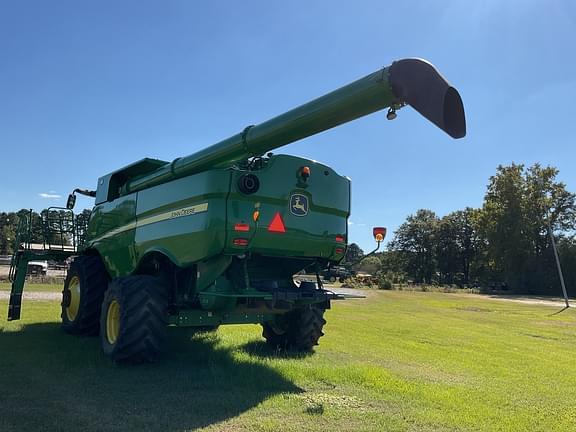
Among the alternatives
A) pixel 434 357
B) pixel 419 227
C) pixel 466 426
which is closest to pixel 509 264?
pixel 419 227

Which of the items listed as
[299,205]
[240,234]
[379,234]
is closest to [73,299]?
[240,234]

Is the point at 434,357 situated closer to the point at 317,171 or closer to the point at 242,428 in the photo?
the point at 317,171

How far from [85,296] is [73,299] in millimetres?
700

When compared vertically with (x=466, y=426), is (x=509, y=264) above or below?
above

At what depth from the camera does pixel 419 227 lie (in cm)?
9306

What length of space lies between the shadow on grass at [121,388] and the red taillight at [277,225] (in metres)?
1.86

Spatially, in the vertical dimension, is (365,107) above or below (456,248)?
below

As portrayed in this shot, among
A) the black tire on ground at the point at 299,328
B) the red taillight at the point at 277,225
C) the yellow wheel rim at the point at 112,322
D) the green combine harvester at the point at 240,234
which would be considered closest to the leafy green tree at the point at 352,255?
the green combine harvester at the point at 240,234

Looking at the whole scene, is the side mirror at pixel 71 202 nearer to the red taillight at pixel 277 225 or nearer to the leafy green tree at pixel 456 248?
the red taillight at pixel 277 225

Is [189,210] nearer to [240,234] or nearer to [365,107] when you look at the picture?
[240,234]

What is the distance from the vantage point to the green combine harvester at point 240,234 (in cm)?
575

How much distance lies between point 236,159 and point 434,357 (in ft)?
16.2

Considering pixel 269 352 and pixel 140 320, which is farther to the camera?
pixel 269 352

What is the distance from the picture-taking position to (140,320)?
252 inches
